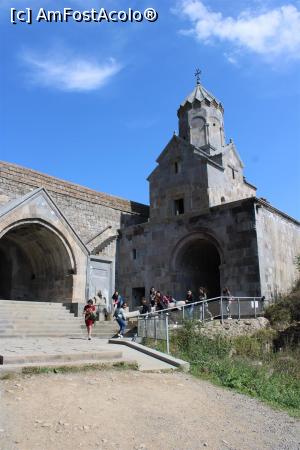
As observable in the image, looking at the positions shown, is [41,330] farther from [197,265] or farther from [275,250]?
[275,250]

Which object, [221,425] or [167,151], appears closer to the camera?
[221,425]

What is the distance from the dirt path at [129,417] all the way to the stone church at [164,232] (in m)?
10.7

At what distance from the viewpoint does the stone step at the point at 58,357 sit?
698cm

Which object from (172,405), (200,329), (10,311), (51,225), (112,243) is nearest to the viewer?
(172,405)

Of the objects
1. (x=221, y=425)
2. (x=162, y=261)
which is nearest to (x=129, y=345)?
(x=221, y=425)

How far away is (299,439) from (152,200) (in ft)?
65.6

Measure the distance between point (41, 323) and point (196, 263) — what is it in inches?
436

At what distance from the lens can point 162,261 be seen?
2239 cm

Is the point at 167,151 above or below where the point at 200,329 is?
above

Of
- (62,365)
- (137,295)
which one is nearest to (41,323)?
(62,365)

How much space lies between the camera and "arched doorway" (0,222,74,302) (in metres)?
17.5

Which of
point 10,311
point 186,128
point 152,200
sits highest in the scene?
point 186,128

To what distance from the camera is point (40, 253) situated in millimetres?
18922

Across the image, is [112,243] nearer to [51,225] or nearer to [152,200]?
[152,200]
